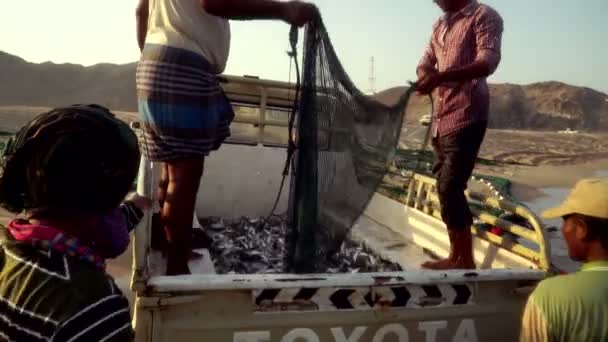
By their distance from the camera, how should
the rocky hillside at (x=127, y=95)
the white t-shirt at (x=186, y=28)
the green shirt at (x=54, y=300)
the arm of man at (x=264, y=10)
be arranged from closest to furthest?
the green shirt at (x=54, y=300), the arm of man at (x=264, y=10), the white t-shirt at (x=186, y=28), the rocky hillside at (x=127, y=95)

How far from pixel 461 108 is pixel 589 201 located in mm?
1606

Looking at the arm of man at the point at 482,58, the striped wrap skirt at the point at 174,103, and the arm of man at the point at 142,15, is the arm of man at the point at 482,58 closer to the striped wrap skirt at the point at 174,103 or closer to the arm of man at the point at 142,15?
the striped wrap skirt at the point at 174,103

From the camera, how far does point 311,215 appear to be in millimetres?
3480

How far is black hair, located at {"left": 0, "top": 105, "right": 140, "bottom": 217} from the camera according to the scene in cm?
140

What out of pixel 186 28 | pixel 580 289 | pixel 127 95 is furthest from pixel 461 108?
pixel 127 95

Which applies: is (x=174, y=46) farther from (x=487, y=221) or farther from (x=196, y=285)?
(x=487, y=221)

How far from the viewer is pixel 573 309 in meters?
2.25

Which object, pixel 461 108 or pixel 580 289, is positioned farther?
pixel 461 108

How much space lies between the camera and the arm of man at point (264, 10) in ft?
9.71

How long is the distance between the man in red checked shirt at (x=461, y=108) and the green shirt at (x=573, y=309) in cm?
154

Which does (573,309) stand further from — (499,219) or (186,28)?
(186,28)

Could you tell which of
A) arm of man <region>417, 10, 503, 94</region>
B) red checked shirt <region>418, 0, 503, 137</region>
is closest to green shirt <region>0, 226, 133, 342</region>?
arm of man <region>417, 10, 503, 94</region>

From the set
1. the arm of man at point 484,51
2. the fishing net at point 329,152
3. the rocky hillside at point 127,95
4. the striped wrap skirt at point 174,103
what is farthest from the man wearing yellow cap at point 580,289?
Result: the rocky hillside at point 127,95

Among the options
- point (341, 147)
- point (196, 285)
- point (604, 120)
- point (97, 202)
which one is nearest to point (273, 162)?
point (341, 147)
